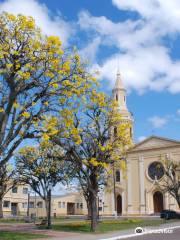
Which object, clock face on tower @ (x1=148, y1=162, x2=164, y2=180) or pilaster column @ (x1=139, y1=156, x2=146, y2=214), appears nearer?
pilaster column @ (x1=139, y1=156, x2=146, y2=214)

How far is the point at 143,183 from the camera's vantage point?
71.7m

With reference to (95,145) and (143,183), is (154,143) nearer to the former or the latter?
(143,183)

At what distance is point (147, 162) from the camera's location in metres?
72.5

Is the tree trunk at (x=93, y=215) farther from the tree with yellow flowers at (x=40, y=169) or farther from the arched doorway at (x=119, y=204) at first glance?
the arched doorway at (x=119, y=204)

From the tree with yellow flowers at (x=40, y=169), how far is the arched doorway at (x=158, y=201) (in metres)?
36.5

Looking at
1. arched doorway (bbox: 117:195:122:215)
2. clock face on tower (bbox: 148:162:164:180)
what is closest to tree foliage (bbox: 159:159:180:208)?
clock face on tower (bbox: 148:162:164:180)

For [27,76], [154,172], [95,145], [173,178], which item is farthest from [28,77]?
[154,172]

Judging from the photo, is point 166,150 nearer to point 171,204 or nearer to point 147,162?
point 147,162

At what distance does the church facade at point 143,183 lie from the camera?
69375 millimetres

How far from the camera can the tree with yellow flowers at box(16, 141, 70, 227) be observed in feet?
112

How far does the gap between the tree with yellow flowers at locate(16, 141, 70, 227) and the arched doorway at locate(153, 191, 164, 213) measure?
120 ft

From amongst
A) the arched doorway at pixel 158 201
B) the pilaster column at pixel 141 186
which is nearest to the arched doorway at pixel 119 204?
the pilaster column at pixel 141 186

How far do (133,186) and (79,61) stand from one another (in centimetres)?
5736

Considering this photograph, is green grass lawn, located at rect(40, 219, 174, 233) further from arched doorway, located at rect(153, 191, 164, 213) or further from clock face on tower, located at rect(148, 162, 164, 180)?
arched doorway, located at rect(153, 191, 164, 213)
